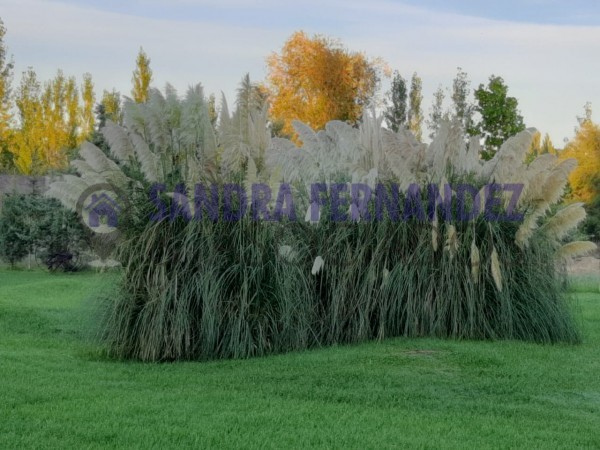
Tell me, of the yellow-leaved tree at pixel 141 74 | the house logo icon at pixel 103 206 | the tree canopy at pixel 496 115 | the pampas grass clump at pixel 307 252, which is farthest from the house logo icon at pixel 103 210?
the yellow-leaved tree at pixel 141 74

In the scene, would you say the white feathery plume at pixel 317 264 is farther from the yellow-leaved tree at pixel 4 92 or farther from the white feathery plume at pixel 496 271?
the yellow-leaved tree at pixel 4 92

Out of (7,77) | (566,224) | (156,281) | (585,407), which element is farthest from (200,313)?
(7,77)

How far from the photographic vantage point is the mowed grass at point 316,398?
3996 mm

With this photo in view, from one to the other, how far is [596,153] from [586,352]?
1054 inches

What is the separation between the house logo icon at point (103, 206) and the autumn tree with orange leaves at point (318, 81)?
30.3 m

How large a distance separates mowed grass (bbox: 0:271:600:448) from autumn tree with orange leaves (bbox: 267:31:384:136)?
30735mm

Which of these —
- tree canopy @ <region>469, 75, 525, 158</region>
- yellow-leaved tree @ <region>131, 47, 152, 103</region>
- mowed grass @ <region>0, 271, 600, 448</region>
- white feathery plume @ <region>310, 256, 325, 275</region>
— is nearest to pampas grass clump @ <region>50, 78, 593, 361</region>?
white feathery plume @ <region>310, 256, 325, 275</region>

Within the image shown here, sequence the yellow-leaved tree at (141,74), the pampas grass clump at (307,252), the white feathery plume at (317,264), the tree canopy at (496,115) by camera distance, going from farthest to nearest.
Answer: the yellow-leaved tree at (141,74), the tree canopy at (496,115), the white feathery plume at (317,264), the pampas grass clump at (307,252)

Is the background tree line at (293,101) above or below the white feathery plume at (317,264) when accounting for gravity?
above

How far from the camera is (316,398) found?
4859 mm

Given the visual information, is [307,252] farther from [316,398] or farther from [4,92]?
[4,92]

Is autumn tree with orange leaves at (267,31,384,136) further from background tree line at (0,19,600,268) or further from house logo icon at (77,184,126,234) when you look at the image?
house logo icon at (77,184,126,234)

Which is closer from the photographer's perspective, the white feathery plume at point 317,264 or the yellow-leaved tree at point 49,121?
the white feathery plume at point 317,264

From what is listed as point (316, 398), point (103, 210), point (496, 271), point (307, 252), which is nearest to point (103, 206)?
point (103, 210)
